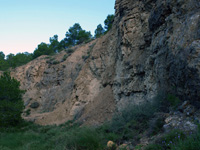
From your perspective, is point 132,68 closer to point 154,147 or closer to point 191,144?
point 154,147

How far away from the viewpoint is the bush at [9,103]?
52.5ft

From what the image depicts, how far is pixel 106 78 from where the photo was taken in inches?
709

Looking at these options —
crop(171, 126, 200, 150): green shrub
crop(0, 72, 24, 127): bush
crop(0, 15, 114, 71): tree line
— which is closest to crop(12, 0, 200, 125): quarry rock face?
crop(171, 126, 200, 150): green shrub

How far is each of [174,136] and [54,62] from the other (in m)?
28.7

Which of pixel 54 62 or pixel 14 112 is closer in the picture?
pixel 14 112

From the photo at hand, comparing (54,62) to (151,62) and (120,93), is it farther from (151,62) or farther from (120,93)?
(151,62)

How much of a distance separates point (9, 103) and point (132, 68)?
9877 millimetres

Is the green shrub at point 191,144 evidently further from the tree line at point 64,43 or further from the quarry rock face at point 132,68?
the tree line at point 64,43

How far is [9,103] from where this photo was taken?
1628cm

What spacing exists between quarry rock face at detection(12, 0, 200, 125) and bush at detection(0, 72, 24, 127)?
3.62 metres

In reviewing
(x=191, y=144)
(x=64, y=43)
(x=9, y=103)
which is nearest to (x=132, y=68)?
(x=191, y=144)

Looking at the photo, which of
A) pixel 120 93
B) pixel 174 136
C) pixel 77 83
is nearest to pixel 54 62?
pixel 77 83

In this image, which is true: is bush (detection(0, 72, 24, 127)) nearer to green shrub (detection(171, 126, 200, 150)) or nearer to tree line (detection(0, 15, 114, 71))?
green shrub (detection(171, 126, 200, 150))

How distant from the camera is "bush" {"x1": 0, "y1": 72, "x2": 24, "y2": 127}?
52.5 feet
